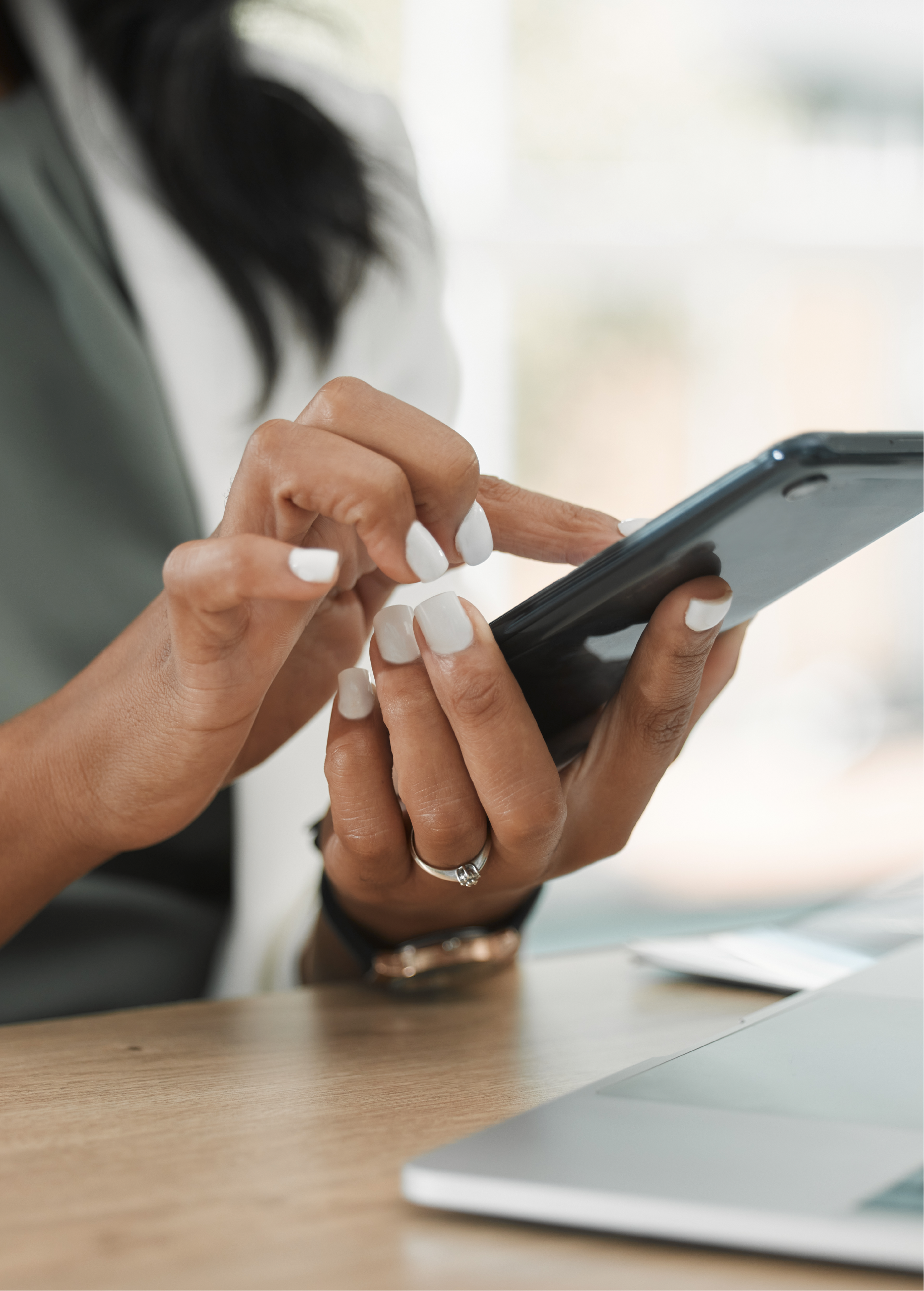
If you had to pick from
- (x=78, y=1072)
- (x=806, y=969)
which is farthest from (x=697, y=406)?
(x=78, y=1072)

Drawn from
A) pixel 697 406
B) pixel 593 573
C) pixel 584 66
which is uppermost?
pixel 584 66

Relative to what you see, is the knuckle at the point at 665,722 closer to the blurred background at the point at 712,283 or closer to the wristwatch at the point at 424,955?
the wristwatch at the point at 424,955

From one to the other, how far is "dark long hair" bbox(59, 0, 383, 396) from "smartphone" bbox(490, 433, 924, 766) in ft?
1.42

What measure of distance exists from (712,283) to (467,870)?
2.38 metres

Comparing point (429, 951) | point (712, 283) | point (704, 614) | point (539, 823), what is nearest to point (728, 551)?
point (704, 614)

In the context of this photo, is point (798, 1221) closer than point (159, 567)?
Yes

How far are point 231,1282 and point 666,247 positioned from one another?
8.42ft

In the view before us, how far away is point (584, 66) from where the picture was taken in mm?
2590

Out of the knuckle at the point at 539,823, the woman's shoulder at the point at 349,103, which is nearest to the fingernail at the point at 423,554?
the knuckle at the point at 539,823

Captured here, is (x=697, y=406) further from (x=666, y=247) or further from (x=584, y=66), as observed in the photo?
(x=584, y=66)

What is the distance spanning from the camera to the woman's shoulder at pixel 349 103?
0.90m

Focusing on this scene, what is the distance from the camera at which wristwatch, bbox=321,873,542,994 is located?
0.53 m

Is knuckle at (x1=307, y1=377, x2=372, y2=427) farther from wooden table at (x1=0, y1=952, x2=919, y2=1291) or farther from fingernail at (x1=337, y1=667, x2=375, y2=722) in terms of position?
wooden table at (x1=0, y1=952, x2=919, y2=1291)

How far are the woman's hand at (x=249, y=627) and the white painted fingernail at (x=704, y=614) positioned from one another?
0.08 m
